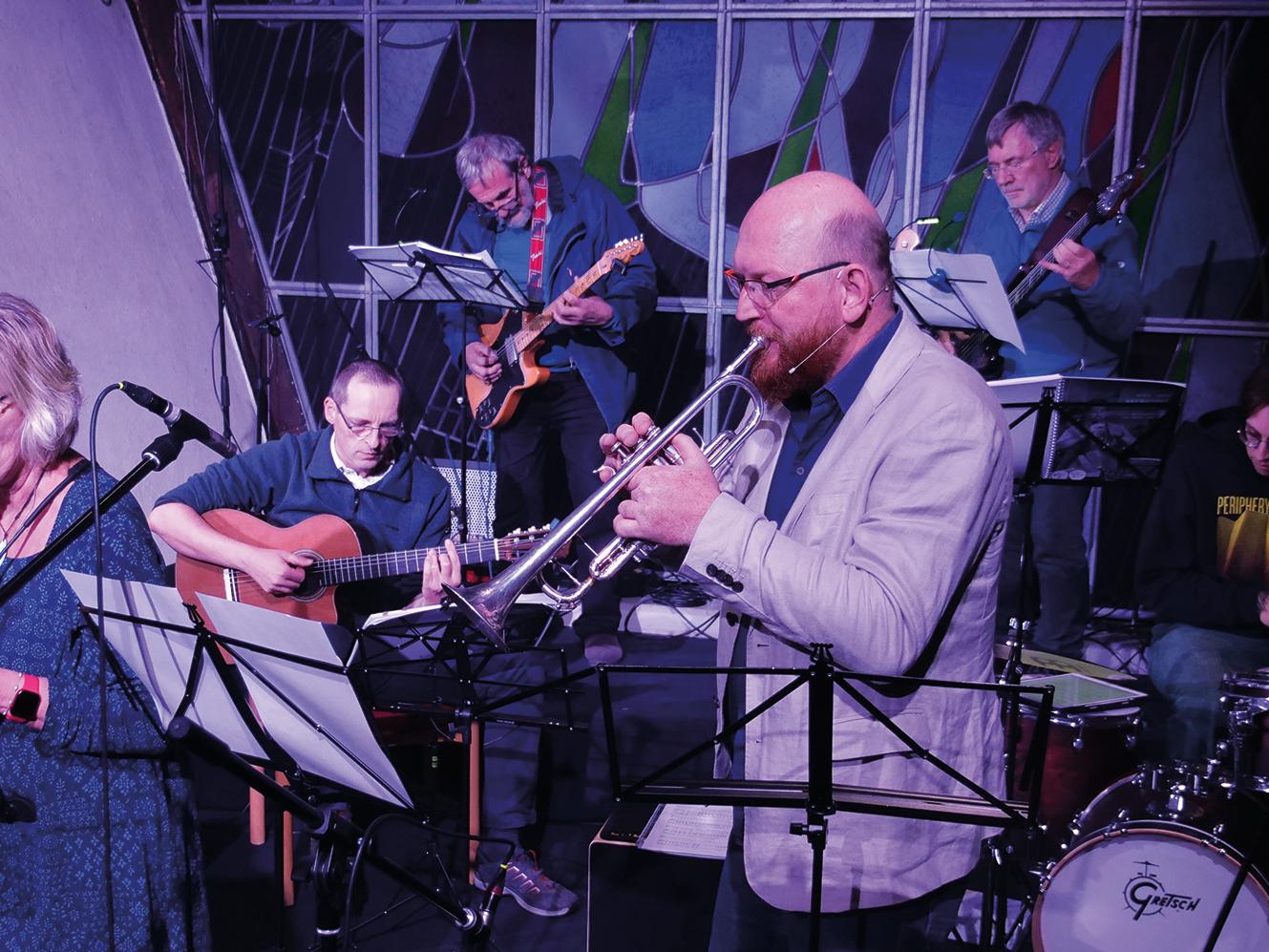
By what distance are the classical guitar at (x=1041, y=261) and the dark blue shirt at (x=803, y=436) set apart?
9.22 feet

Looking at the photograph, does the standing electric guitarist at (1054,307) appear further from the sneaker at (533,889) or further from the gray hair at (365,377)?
the gray hair at (365,377)

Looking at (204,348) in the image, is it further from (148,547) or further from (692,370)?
(148,547)

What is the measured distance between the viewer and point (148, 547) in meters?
2.29

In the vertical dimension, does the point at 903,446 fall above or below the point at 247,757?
above

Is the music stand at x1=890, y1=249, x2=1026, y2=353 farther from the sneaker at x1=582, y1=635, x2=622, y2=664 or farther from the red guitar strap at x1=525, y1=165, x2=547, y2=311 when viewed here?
the sneaker at x1=582, y1=635, x2=622, y2=664

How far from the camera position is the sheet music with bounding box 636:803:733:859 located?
2.73m

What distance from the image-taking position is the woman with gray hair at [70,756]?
2135mm

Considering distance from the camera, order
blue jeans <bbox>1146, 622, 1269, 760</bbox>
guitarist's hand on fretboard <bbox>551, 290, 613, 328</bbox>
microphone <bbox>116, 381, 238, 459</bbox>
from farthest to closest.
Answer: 1. guitarist's hand on fretboard <bbox>551, 290, 613, 328</bbox>
2. blue jeans <bbox>1146, 622, 1269, 760</bbox>
3. microphone <bbox>116, 381, 238, 459</bbox>

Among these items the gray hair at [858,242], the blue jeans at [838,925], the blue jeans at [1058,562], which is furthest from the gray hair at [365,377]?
the blue jeans at [1058,562]

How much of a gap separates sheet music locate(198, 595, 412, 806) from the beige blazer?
0.66 metres

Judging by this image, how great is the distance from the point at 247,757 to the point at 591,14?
18.2 ft

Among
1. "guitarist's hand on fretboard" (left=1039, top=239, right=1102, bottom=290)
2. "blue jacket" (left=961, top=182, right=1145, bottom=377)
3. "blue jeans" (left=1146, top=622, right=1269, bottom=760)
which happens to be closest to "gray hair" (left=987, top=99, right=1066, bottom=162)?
"blue jacket" (left=961, top=182, right=1145, bottom=377)

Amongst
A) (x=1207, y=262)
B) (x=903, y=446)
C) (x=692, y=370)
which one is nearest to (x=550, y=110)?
(x=692, y=370)

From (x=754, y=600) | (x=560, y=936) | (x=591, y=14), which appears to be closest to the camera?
(x=754, y=600)
